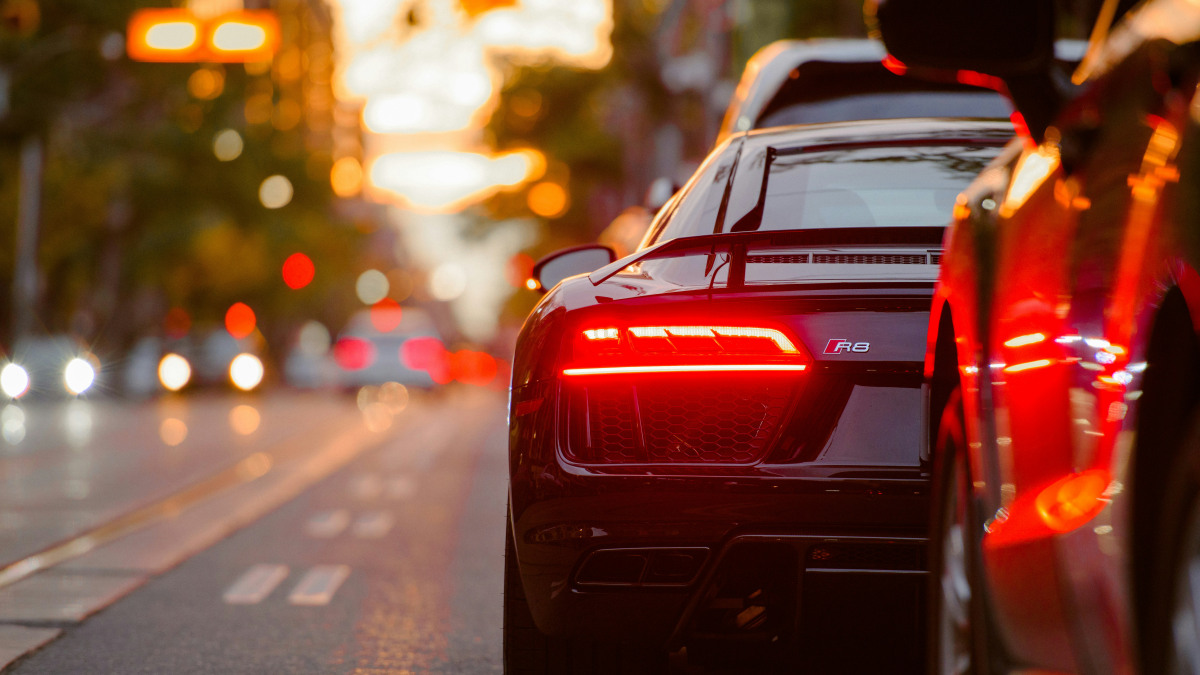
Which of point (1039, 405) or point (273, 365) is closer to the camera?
point (1039, 405)

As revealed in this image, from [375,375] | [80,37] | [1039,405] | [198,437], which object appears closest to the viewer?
[1039,405]

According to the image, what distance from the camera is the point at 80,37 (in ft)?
108

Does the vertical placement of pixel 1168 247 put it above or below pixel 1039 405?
above

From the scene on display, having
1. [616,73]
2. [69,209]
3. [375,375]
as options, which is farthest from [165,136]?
[616,73]

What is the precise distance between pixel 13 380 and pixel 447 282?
14105 centimetres

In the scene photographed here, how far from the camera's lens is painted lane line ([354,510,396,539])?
8.96m

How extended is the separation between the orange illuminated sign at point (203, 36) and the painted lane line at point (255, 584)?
1368cm

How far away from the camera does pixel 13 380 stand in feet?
90.1

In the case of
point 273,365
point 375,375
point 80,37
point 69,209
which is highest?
point 80,37

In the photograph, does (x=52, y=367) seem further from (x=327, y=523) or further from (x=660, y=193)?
(x=660, y=193)

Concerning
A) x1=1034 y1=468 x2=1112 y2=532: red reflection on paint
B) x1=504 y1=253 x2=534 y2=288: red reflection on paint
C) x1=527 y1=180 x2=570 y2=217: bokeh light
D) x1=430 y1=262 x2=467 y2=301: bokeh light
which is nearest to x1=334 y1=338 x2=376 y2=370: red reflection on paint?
x1=504 y1=253 x2=534 y2=288: red reflection on paint

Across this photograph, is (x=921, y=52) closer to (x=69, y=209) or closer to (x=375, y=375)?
(x=375, y=375)

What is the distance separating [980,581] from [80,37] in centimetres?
3275

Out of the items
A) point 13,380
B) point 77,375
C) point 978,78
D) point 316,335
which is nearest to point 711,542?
point 978,78
